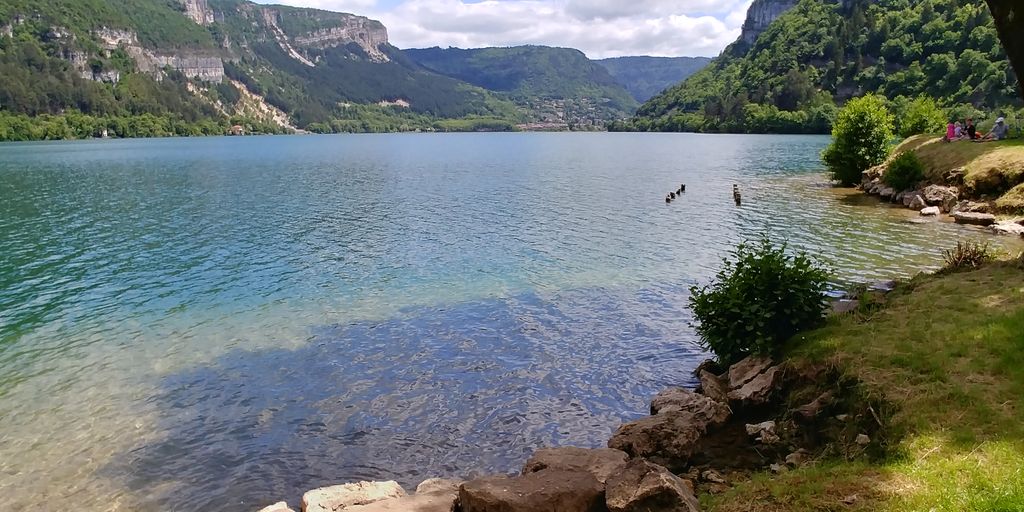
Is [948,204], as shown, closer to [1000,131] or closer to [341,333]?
[1000,131]

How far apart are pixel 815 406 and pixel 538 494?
19.4ft

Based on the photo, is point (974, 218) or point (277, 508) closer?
point (277, 508)

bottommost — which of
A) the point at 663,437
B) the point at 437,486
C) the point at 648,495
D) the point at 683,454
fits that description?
the point at 437,486

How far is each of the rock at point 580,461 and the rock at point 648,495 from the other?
0.96 meters

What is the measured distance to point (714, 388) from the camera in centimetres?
1388

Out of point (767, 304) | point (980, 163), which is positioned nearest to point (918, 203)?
point (980, 163)

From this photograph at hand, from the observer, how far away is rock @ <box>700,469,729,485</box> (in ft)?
33.1

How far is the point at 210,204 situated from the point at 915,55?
214021 mm

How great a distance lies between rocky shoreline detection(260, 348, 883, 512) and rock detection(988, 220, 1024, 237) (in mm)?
25261

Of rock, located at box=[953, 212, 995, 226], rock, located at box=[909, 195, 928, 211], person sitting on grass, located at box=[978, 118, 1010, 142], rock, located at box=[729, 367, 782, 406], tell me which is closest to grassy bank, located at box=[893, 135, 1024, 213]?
rock, located at box=[953, 212, 995, 226]

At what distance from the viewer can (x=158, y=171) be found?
291 feet

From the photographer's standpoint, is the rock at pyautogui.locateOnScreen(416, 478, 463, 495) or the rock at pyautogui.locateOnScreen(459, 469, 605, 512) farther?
the rock at pyautogui.locateOnScreen(416, 478, 463, 495)

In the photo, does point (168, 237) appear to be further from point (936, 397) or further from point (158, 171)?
point (158, 171)

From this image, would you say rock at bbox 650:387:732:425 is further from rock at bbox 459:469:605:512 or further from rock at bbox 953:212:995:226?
rock at bbox 953:212:995:226
